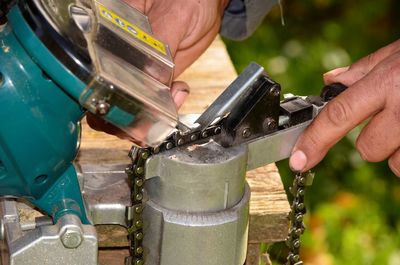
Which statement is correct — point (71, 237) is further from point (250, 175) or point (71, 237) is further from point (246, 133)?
point (250, 175)

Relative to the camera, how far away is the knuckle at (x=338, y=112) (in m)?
1.62

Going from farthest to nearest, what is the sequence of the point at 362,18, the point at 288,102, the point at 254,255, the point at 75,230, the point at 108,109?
the point at 362,18, the point at 254,255, the point at 288,102, the point at 75,230, the point at 108,109

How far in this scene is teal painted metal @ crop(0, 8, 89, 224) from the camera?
53.2 inches

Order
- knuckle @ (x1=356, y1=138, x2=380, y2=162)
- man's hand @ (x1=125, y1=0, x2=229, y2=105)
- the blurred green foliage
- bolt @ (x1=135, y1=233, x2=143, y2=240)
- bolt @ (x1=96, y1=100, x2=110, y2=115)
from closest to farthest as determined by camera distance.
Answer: bolt @ (x1=96, y1=100, x2=110, y2=115) < bolt @ (x1=135, y1=233, x2=143, y2=240) < knuckle @ (x1=356, y1=138, x2=380, y2=162) < man's hand @ (x1=125, y1=0, x2=229, y2=105) < the blurred green foliage

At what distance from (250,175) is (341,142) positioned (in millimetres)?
1850

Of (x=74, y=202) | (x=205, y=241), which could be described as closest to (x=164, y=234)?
(x=205, y=241)

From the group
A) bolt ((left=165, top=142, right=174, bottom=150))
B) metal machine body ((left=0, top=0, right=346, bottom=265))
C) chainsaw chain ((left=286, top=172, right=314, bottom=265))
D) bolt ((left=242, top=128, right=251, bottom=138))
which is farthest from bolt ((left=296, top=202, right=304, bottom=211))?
bolt ((left=165, top=142, right=174, bottom=150))

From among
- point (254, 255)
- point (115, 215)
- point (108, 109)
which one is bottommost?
point (254, 255)

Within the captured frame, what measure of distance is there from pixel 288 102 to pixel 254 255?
38 cm

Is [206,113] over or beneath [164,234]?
over

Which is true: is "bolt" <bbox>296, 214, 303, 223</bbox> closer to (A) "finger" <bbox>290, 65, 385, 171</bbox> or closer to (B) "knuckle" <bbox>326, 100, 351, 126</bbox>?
(A) "finger" <bbox>290, 65, 385, 171</bbox>

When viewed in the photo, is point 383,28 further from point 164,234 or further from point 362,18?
point 164,234

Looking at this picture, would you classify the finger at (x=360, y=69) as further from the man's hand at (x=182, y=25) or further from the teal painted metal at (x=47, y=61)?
the teal painted metal at (x=47, y=61)

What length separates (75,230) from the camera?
142 cm
